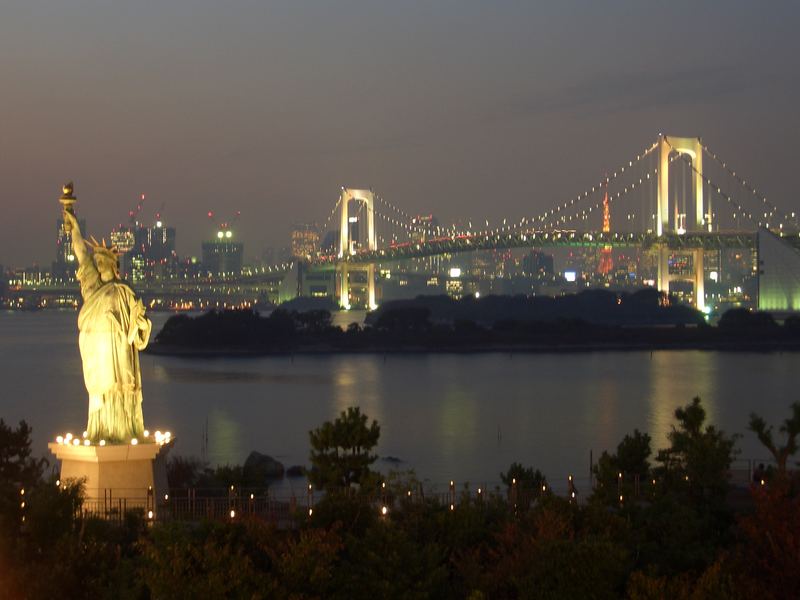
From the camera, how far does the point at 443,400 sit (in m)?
16.1

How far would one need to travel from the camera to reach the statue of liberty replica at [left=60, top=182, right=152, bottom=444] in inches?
162

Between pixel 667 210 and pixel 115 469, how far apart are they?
86.2ft

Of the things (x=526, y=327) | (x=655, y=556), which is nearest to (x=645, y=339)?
(x=526, y=327)

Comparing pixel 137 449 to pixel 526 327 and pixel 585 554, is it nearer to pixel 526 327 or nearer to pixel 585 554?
pixel 585 554

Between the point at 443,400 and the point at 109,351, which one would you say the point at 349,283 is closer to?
the point at 443,400

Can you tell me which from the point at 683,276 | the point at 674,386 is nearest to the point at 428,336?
the point at 683,276

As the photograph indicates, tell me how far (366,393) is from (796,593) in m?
13.8

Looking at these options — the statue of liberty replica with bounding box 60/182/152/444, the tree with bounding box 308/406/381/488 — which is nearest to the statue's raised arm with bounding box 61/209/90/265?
the statue of liberty replica with bounding box 60/182/152/444

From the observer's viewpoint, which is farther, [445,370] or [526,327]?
[526,327]

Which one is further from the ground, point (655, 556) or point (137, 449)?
point (137, 449)

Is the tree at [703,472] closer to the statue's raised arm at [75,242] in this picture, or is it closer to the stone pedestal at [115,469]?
the stone pedestal at [115,469]

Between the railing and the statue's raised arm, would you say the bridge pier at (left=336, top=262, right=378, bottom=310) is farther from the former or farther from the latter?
the statue's raised arm

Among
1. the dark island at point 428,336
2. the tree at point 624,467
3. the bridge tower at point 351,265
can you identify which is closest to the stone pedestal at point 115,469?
the tree at point 624,467

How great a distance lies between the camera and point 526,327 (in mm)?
27828
